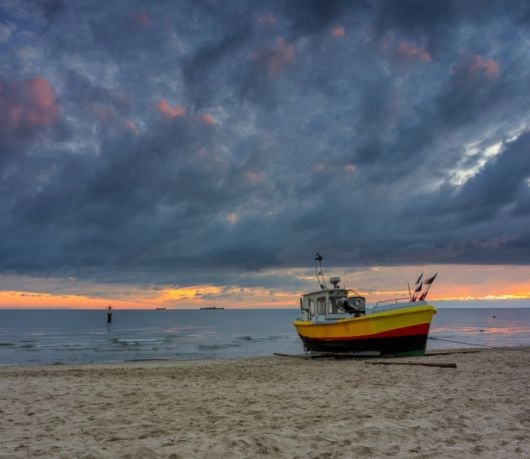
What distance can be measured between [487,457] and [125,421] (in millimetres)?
6062

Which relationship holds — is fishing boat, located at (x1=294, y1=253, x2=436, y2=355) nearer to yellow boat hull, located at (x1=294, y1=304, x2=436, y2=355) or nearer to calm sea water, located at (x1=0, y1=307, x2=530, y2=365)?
yellow boat hull, located at (x1=294, y1=304, x2=436, y2=355)

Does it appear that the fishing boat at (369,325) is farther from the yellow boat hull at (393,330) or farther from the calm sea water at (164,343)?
the calm sea water at (164,343)

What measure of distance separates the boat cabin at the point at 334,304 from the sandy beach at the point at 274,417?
33.6 feet

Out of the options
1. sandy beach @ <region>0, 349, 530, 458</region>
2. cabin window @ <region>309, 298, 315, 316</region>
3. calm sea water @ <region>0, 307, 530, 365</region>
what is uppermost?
cabin window @ <region>309, 298, 315, 316</region>

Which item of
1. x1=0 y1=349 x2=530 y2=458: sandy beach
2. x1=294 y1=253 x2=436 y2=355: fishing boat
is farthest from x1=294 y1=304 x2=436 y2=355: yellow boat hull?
x1=0 y1=349 x2=530 y2=458: sandy beach

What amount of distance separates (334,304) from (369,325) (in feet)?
12.7

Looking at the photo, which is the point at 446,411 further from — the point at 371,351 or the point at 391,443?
the point at 371,351

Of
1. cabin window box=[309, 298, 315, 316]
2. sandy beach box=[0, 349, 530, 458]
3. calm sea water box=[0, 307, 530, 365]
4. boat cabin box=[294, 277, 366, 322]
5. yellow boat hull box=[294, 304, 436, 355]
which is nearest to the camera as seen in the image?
sandy beach box=[0, 349, 530, 458]

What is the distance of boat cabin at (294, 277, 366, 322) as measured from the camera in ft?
80.3

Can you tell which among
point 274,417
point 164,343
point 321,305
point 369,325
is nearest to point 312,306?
point 321,305

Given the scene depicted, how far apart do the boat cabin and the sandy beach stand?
403 inches

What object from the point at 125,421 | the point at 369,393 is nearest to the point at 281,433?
the point at 125,421

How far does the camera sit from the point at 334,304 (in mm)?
25250

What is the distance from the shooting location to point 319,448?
21.3 ft
